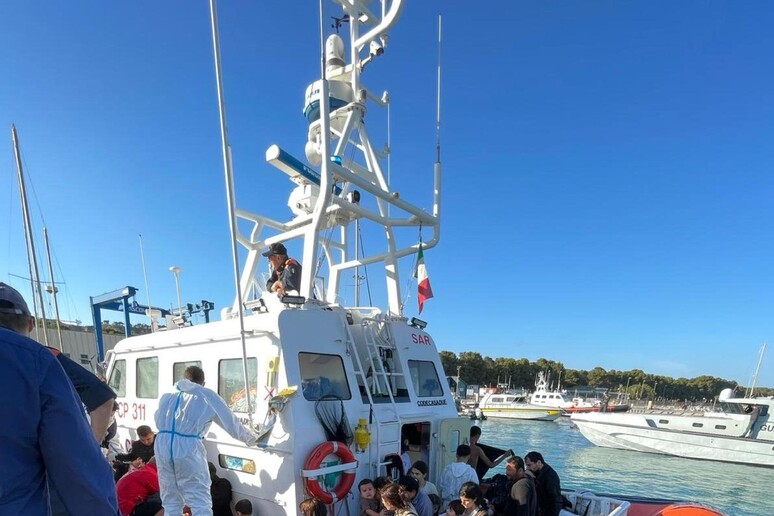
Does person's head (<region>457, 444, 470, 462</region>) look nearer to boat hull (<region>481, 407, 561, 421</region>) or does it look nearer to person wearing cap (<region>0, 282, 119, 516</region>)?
person wearing cap (<region>0, 282, 119, 516</region>)

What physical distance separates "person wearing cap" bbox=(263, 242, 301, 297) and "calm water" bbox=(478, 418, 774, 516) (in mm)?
11831

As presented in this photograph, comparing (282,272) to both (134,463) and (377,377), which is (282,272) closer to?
(377,377)

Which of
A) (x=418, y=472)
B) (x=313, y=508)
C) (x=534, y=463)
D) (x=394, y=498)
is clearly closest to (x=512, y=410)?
(x=534, y=463)

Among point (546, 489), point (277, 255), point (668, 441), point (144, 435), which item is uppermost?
point (277, 255)

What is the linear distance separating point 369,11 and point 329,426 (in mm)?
6084

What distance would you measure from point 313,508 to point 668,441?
27665mm

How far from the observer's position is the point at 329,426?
204 inches

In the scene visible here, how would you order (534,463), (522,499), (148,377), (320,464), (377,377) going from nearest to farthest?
(320,464) < (522,499) < (534,463) < (377,377) < (148,377)

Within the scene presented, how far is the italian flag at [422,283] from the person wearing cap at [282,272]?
1888 mm

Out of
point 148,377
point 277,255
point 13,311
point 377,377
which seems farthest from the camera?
point 148,377

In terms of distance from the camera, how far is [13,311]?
1.72 m

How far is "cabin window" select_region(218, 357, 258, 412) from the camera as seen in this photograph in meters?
5.55

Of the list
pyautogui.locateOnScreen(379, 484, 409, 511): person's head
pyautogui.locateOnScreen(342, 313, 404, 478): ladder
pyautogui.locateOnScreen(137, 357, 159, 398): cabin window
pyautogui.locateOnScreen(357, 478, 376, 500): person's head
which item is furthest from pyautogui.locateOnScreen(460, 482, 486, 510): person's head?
pyautogui.locateOnScreen(137, 357, 159, 398): cabin window

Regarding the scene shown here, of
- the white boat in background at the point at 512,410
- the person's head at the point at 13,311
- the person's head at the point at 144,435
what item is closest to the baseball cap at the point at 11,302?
the person's head at the point at 13,311
